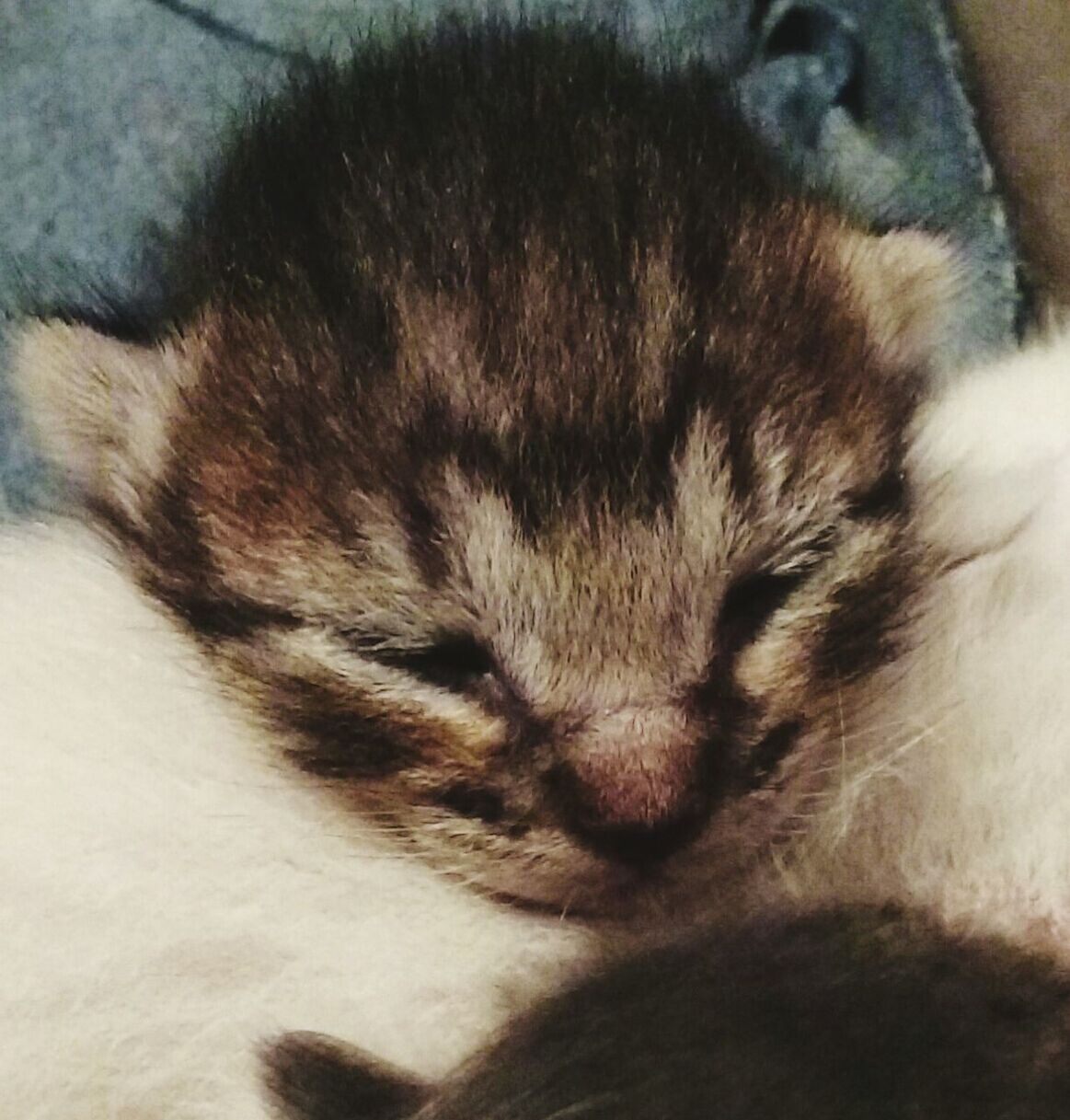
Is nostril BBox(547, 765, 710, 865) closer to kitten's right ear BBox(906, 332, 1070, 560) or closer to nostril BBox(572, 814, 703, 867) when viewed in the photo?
nostril BBox(572, 814, 703, 867)

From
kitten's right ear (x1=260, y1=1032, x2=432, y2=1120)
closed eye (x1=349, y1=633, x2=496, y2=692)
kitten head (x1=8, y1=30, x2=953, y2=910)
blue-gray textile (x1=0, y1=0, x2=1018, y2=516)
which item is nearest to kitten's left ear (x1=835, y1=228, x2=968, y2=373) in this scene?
kitten head (x1=8, y1=30, x2=953, y2=910)

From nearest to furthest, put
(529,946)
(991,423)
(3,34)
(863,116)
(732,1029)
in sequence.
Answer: (732,1029)
(529,946)
(991,423)
(3,34)
(863,116)

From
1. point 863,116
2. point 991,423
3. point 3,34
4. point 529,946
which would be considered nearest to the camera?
point 529,946

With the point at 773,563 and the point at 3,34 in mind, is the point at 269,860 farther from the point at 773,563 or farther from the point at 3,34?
the point at 3,34

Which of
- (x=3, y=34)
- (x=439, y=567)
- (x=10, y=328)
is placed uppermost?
(x=3, y=34)

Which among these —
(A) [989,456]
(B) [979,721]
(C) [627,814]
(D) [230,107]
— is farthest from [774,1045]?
(D) [230,107]

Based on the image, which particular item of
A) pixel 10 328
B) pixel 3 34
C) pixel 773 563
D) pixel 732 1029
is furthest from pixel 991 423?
pixel 3 34

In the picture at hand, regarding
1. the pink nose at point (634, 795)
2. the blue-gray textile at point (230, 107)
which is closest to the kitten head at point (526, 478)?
→ the pink nose at point (634, 795)

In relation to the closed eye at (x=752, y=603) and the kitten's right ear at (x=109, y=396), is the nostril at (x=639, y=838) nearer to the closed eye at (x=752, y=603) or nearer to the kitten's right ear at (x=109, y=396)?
the closed eye at (x=752, y=603)
